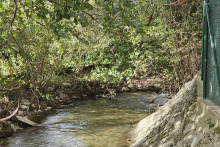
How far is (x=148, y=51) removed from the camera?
1144cm

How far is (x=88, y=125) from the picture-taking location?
28.3 ft

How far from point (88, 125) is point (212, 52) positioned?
589cm

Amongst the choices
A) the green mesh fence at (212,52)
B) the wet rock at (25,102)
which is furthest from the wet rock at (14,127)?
the green mesh fence at (212,52)

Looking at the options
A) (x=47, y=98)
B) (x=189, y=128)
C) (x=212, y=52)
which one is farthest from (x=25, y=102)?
(x=212, y=52)

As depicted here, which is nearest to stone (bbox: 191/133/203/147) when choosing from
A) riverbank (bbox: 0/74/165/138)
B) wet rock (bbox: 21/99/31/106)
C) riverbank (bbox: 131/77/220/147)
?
riverbank (bbox: 131/77/220/147)

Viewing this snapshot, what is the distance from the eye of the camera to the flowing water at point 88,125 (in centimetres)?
Answer: 696

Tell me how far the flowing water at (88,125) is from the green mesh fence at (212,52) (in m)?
3.24

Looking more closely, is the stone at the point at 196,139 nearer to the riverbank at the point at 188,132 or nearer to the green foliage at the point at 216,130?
the riverbank at the point at 188,132

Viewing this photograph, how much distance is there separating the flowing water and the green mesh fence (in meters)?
3.24

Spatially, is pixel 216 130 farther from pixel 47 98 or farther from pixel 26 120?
pixel 47 98

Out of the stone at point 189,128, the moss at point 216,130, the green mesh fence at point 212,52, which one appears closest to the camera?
the moss at point 216,130

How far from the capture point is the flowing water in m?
6.96

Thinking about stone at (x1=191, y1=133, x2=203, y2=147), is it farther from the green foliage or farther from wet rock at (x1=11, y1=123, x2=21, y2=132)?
wet rock at (x1=11, y1=123, x2=21, y2=132)

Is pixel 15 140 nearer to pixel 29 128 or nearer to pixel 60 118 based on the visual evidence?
pixel 29 128
